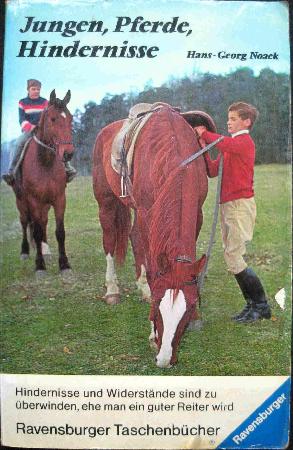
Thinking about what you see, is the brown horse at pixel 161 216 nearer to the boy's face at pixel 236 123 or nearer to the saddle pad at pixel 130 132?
the saddle pad at pixel 130 132

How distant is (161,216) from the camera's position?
7.30ft

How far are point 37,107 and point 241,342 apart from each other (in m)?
1.41

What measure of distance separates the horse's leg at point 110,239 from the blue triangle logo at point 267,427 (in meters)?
0.80

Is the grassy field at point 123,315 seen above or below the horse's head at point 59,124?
below

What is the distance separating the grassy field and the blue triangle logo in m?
0.12

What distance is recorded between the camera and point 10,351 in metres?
2.37

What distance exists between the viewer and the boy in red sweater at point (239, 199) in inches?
92.6

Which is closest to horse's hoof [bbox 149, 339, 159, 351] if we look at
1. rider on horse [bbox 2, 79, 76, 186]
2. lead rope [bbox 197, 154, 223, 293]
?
lead rope [bbox 197, 154, 223, 293]

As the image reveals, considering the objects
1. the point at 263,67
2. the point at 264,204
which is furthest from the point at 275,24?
the point at 264,204

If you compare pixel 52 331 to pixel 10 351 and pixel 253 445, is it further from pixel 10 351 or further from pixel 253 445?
pixel 253 445

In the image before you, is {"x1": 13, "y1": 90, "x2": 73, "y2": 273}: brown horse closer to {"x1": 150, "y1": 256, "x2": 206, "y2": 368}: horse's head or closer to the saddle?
the saddle

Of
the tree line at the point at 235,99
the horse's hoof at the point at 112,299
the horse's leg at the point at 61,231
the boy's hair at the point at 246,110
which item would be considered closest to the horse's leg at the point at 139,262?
the horse's hoof at the point at 112,299

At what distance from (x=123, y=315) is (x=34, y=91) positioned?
110 cm

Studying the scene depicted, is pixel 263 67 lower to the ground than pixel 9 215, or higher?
higher
